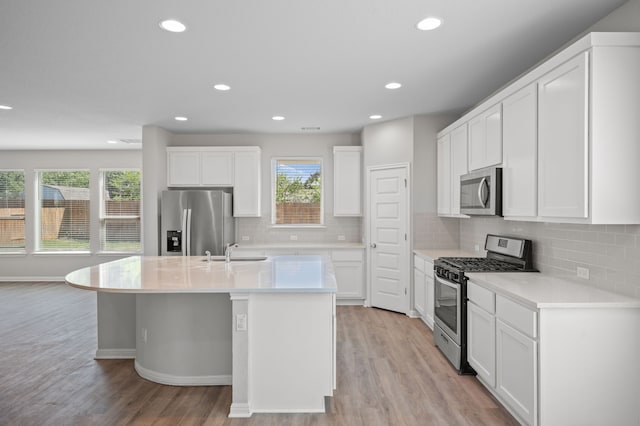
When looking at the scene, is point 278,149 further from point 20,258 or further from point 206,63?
point 20,258

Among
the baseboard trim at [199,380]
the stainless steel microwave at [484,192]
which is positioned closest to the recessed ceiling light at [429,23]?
the stainless steel microwave at [484,192]

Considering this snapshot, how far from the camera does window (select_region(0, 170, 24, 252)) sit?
7.66 m

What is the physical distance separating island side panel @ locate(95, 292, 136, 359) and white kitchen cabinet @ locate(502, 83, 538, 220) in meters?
3.46

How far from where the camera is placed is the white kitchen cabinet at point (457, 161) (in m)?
4.02

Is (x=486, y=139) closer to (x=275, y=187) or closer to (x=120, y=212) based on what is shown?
(x=275, y=187)

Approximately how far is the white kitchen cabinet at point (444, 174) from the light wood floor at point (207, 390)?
1514 millimetres

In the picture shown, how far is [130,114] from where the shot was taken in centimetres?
489

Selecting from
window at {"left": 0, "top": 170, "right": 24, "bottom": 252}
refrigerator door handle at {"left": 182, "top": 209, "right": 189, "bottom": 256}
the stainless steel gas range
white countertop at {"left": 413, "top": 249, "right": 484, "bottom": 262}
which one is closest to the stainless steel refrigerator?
refrigerator door handle at {"left": 182, "top": 209, "right": 189, "bottom": 256}

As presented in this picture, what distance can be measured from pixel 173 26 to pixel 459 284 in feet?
9.43

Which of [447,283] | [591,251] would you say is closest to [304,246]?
[447,283]

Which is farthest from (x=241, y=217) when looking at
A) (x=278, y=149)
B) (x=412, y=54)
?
(x=412, y=54)

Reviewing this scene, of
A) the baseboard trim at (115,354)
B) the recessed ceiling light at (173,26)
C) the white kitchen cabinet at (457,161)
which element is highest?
the recessed ceiling light at (173,26)

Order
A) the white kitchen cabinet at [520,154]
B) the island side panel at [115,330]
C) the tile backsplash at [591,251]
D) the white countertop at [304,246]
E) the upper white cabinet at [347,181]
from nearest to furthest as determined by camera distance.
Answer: the tile backsplash at [591,251] → the white kitchen cabinet at [520,154] → the island side panel at [115,330] → the white countertop at [304,246] → the upper white cabinet at [347,181]

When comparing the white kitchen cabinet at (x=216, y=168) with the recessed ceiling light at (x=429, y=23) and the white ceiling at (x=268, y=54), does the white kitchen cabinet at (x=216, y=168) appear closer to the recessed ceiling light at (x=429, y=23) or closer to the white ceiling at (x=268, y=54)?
the white ceiling at (x=268, y=54)
